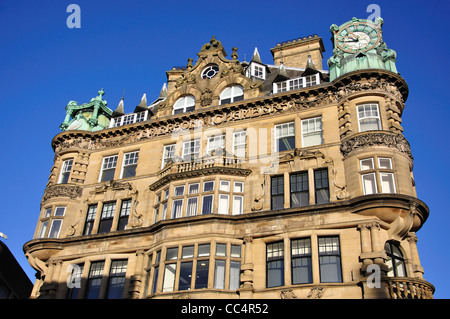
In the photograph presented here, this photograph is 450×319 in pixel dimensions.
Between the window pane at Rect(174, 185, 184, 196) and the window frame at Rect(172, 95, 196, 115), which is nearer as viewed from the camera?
the window pane at Rect(174, 185, 184, 196)

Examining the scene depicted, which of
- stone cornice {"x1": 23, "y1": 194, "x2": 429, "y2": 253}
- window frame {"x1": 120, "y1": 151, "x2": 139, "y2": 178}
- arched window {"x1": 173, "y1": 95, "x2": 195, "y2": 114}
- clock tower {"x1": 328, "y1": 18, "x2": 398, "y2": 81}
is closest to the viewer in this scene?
stone cornice {"x1": 23, "y1": 194, "x2": 429, "y2": 253}

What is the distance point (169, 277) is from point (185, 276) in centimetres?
108

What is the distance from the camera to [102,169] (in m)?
35.0

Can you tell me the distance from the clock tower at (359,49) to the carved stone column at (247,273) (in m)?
12.0

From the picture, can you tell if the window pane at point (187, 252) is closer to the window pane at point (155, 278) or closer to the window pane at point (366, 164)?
the window pane at point (155, 278)

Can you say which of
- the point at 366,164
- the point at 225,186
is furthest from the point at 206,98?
the point at 366,164

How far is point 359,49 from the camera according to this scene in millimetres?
32156

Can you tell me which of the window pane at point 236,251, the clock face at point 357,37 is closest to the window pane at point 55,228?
the window pane at point 236,251

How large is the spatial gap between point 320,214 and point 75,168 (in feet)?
58.0

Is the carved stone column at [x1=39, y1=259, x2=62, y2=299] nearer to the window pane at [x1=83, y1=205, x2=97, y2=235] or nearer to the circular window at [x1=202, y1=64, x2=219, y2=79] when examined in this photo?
the window pane at [x1=83, y1=205, x2=97, y2=235]

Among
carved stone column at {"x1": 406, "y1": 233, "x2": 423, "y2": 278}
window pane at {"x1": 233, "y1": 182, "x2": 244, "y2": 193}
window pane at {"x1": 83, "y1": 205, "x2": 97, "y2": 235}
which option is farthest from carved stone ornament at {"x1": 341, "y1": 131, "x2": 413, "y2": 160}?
window pane at {"x1": 83, "y1": 205, "x2": 97, "y2": 235}

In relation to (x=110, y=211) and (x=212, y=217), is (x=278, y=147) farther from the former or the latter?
(x=110, y=211)

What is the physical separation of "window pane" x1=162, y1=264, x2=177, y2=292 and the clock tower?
49.6ft

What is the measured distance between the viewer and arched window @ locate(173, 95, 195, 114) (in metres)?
35.8
